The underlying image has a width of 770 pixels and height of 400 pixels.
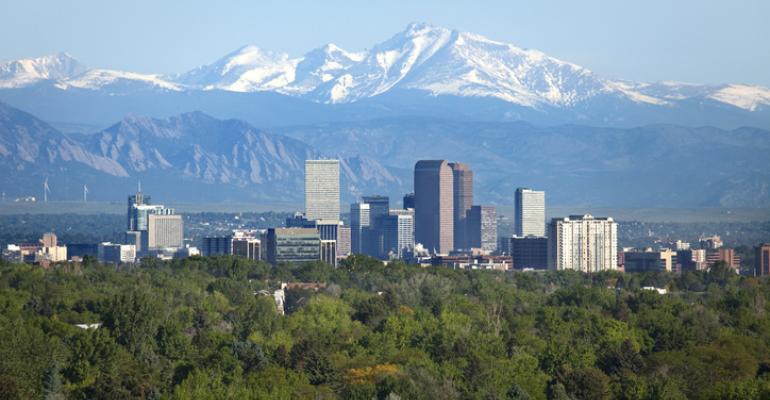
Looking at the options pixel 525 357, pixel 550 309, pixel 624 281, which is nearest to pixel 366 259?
pixel 624 281

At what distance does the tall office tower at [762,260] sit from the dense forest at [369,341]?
70184 millimetres

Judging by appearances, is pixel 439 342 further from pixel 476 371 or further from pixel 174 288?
pixel 174 288

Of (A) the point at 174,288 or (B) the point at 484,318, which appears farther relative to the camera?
(A) the point at 174,288

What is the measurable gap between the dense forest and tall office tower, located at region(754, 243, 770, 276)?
70.2 metres

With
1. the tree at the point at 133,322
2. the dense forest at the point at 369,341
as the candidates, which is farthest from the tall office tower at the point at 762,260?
the tree at the point at 133,322

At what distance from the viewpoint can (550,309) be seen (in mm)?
92688

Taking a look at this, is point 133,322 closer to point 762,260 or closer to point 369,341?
point 369,341

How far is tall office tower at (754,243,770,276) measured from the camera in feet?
605

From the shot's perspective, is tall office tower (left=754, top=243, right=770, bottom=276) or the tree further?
tall office tower (left=754, top=243, right=770, bottom=276)

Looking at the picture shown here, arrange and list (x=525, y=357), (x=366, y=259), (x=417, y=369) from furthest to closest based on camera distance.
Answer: (x=366, y=259), (x=525, y=357), (x=417, y=369)

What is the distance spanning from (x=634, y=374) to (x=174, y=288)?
A: 1529 inches

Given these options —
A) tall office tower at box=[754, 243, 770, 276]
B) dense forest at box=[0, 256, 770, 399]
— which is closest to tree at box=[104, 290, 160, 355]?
dense forest at box=[0, 256, 770, 399]

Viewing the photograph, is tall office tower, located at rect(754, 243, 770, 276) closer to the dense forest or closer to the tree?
the dense forest

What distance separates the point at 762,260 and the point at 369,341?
380ft
